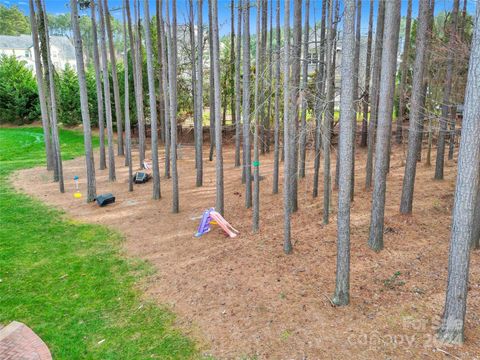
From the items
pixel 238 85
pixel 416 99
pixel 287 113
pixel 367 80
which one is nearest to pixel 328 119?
pixel 287 113

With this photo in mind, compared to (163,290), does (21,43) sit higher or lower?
higher

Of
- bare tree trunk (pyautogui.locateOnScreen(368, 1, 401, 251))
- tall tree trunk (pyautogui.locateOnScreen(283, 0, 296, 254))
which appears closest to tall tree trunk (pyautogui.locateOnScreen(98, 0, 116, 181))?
tall tree trunk (pyautogui.locateOnScreen(283, 0, 296, 254))

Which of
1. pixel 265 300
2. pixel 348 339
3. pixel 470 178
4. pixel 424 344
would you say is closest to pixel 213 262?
pixel 265 300

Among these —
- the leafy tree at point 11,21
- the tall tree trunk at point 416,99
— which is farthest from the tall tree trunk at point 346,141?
the leafy tree at point 11,21

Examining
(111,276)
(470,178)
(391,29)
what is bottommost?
(111,276)

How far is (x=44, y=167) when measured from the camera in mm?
18266

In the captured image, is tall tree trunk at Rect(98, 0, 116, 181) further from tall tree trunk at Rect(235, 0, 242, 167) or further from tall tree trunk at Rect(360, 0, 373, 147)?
tall tree trunk at Rect(360, 0, 373, 147)

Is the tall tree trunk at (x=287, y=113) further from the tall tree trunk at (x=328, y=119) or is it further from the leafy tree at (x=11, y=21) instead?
the leafy tree at (x=11, y=21)

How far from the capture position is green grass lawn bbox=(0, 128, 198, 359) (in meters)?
5.36

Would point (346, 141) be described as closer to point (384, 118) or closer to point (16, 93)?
point (384, 118)

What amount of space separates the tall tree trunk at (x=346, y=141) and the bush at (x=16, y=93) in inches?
1217

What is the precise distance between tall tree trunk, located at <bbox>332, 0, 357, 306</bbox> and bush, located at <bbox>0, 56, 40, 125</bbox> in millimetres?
30909

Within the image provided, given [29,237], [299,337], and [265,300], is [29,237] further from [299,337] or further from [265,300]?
[299,337]

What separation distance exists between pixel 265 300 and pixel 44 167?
53.2 feet
